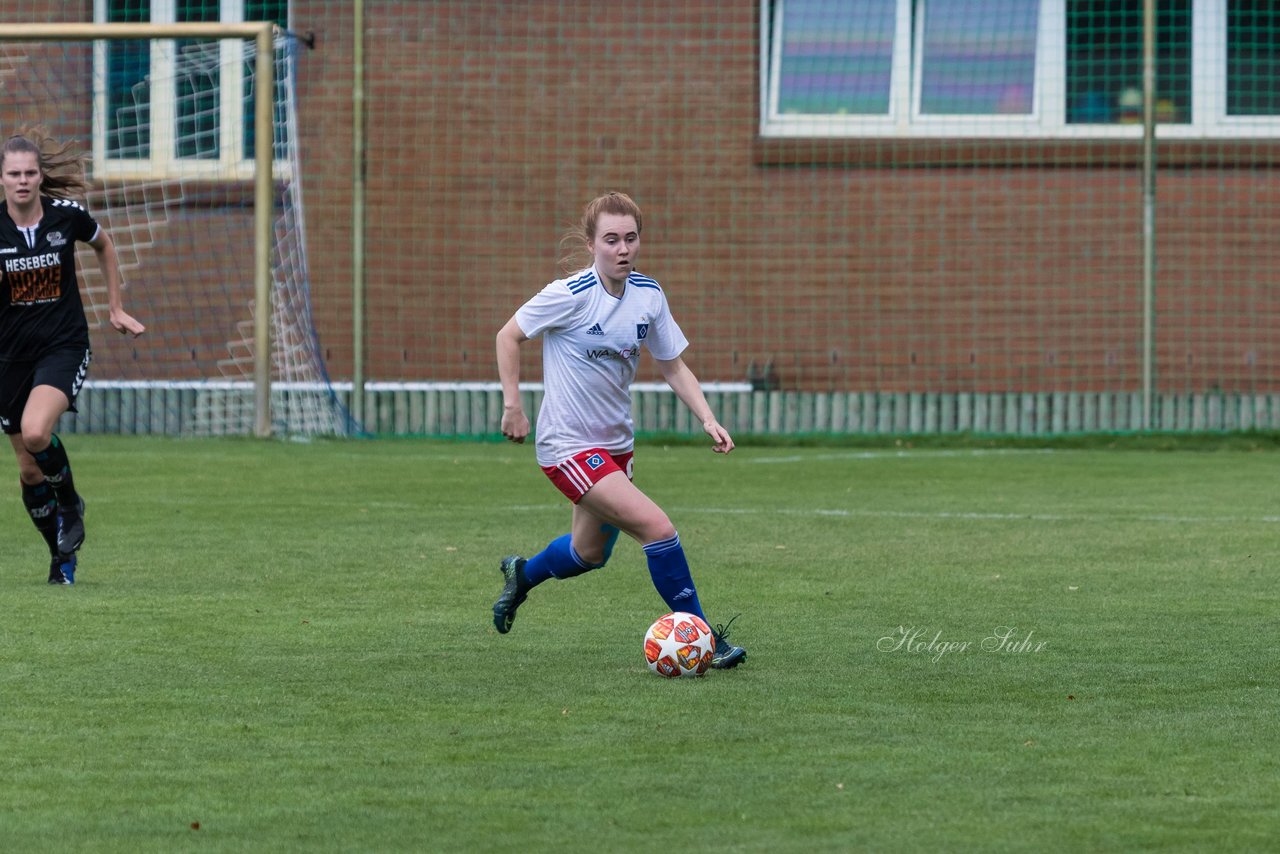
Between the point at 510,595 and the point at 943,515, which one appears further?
the point at 943,515

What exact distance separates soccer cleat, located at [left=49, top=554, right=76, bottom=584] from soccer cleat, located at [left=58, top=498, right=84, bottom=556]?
0.11 ft

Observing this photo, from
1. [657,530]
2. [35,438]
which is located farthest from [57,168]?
[657,530]

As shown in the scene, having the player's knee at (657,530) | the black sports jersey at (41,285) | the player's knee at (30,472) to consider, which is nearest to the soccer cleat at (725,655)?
the player's knee at (657,530)

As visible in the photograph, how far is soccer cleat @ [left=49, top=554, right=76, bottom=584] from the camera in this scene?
834 cm

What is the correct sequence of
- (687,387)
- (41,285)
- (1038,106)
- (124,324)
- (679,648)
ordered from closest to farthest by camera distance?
(679,648), (687,387), (41,285), (124,324), (1038,106)

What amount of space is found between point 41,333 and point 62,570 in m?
1.06

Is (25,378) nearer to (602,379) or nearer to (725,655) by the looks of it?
(602,379)

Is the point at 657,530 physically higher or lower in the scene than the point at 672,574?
higher

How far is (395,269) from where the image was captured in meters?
17.2

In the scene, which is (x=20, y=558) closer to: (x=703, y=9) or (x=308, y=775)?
(x=308, y=775)

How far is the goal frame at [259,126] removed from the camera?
51.6 ft

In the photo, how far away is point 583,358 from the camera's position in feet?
22.3

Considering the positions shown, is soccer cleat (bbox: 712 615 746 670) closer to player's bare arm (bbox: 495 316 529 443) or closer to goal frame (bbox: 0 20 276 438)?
player's bare arm (bbox: 495 316 529 443)

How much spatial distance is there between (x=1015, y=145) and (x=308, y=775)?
13.1m
